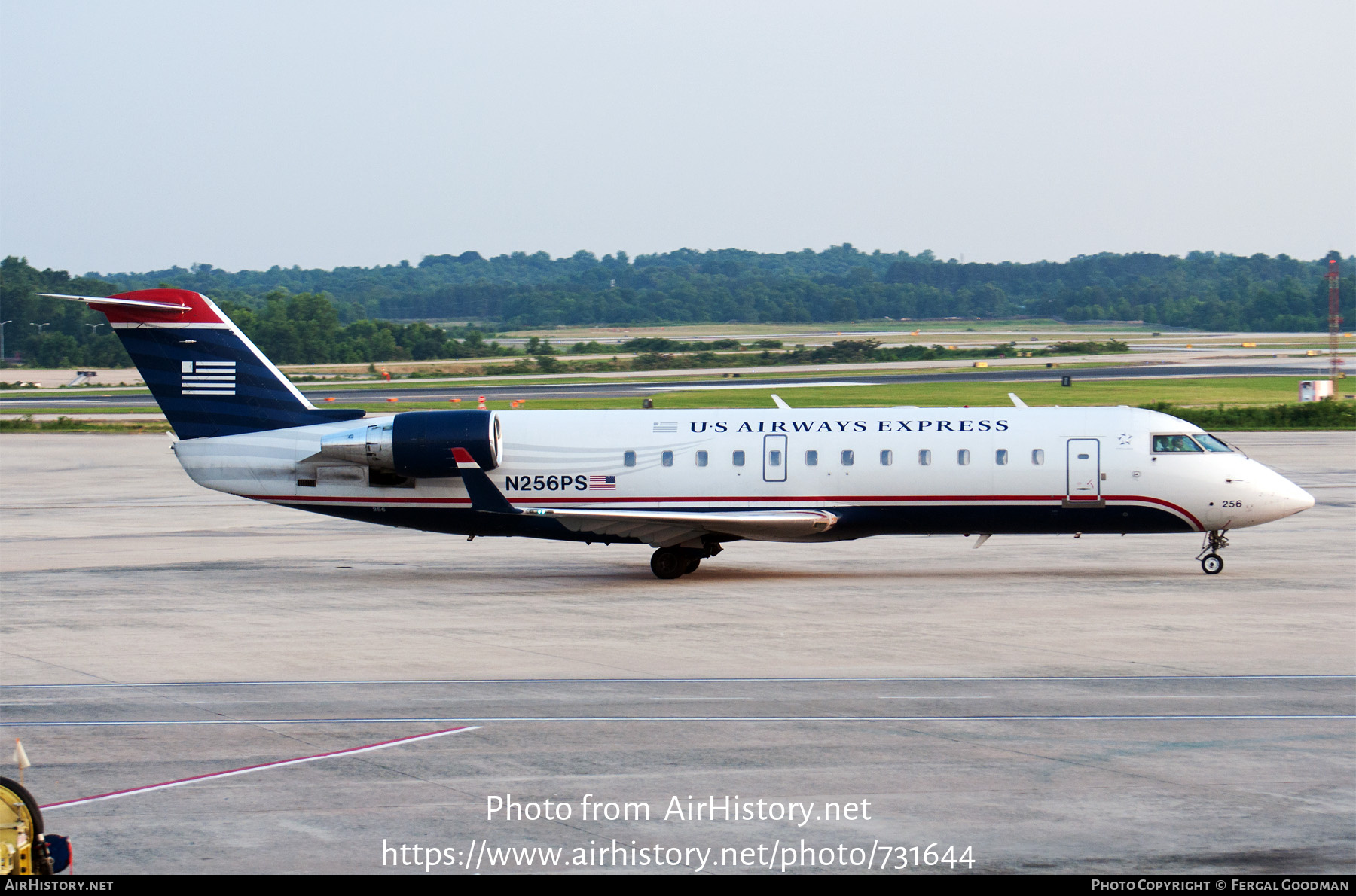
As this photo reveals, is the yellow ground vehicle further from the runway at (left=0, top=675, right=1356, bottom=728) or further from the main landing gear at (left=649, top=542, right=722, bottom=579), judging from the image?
the main landing gear at (left=649, top=542, right=722, bottom=579)

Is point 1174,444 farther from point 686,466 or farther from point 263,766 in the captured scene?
point 263,766

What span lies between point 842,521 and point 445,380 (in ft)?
227

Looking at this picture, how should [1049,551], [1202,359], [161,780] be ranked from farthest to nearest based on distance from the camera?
[1202,359], [1049,551], [161,780]

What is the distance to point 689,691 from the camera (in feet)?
52.7

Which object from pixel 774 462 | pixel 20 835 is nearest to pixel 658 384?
pixel 774 462

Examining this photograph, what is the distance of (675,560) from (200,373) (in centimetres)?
940

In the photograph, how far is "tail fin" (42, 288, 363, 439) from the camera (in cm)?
2517

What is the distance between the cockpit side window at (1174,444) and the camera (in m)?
24.1

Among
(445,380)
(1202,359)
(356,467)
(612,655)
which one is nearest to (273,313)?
(445,380)

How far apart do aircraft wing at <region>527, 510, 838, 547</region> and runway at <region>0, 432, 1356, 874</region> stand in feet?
3.08

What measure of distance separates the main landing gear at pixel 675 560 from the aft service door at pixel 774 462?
5.85 feet

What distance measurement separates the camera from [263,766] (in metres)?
13.1

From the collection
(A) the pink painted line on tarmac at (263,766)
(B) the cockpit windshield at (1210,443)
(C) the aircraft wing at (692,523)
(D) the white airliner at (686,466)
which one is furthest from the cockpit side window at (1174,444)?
(A) the pink painted line on tarmac at (263,766)
